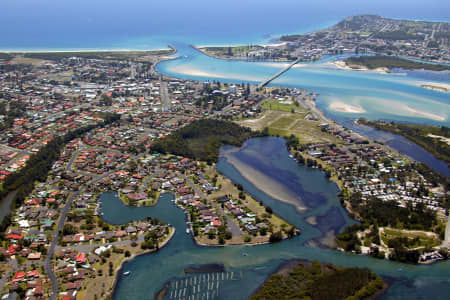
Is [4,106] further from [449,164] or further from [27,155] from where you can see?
[449,164]

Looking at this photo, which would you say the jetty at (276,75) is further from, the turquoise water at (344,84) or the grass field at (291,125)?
the grass field at (291,125)

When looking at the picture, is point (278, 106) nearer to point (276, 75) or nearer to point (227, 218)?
point (276, 75)

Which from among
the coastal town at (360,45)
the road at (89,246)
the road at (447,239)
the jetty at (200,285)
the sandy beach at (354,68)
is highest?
the coastal town at (360,45)

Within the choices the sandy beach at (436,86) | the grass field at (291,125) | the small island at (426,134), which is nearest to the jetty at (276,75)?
the grass field at (291,125)

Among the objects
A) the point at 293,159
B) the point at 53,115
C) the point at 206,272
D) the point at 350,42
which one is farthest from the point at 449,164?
the point at 350,42

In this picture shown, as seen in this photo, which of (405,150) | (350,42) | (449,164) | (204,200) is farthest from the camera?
(350,42)

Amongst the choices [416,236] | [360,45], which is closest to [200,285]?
[416,236]

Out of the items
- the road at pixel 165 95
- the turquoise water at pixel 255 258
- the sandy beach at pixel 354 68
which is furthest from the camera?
the sandy beach at pixel 354 68
